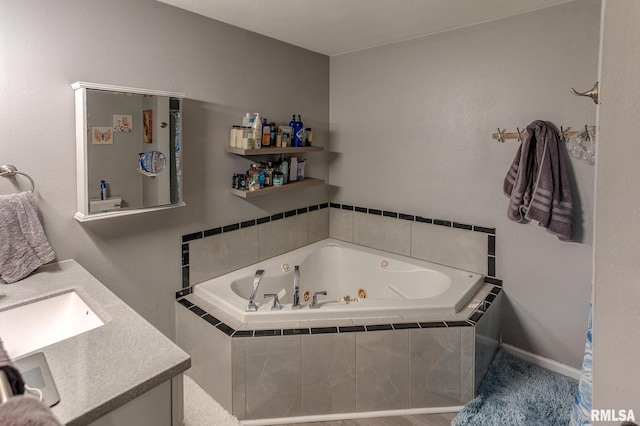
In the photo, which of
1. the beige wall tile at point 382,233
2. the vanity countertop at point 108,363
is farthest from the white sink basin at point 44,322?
the beige wall tile at point 382,233

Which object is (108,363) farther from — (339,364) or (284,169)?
(284,169)

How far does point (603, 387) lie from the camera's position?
80 centimetres

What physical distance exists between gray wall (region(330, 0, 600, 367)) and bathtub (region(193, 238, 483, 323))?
0.40 meters

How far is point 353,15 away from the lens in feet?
7.70

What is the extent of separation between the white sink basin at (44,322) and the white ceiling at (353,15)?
1.66 metres

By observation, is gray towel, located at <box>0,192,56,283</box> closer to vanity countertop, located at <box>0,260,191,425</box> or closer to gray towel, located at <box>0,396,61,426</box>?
vanity countertop, located at <box>0,260,191,425</box>

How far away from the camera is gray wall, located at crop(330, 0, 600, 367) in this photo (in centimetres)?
224

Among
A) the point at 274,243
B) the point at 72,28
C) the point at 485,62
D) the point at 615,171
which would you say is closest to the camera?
the point at 615,171

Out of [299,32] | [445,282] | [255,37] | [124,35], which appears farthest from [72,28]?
[445,282]

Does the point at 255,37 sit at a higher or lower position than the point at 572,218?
higher

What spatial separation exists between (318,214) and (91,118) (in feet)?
6.39

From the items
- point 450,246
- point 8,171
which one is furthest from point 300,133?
point 8,171

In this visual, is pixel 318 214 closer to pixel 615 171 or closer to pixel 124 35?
pixel 124 35
